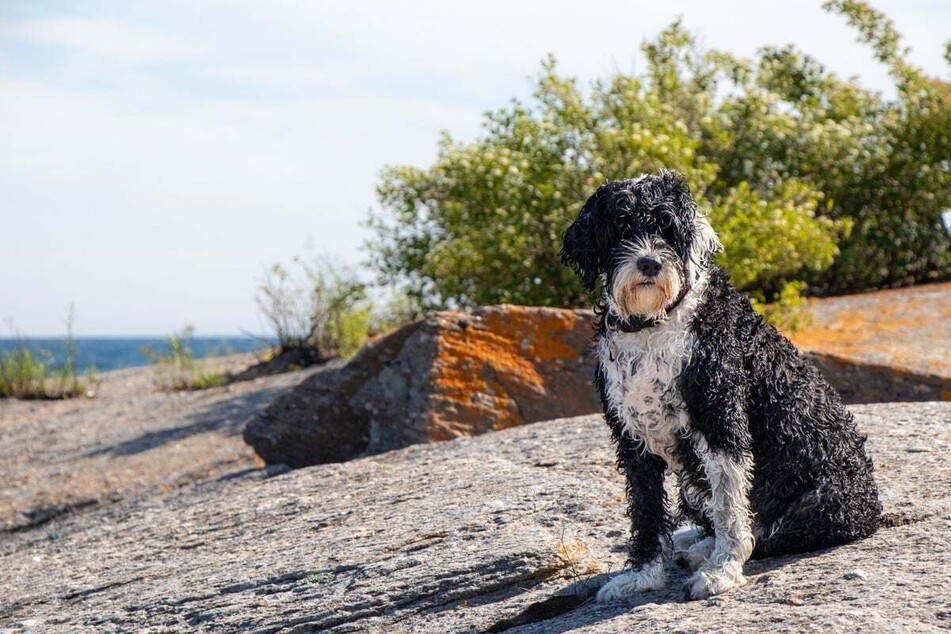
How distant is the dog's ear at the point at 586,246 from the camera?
4.84m

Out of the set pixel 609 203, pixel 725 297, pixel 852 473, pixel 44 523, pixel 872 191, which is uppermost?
pixel 872 191

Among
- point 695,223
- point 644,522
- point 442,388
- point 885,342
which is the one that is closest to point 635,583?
point 644,522

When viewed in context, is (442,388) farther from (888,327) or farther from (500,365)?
(888,327)

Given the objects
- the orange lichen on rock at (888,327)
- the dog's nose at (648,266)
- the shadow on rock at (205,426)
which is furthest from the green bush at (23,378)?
the dog's nose at (648,266)

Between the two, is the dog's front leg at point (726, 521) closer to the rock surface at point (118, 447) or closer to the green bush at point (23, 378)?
the rock surface at point (118, 447)

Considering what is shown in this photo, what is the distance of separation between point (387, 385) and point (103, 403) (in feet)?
26.6

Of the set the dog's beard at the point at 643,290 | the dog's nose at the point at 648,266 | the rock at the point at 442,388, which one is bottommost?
the rock at the point at 442,388

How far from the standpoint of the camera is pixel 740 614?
442 cm

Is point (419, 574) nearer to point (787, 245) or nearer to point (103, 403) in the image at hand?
point (787, 245)

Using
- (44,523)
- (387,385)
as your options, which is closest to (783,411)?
(387,385)

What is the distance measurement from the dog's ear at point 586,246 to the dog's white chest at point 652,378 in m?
0.32

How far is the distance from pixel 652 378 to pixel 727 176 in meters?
12.6

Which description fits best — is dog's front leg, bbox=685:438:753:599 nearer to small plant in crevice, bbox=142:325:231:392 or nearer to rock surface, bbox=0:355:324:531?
rock surface, bbox=0:355:324:531

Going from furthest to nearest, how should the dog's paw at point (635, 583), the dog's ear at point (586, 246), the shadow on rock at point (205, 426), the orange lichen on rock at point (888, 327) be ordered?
the shadow on rock at point (205, 426) → the orange lichen on rock at point (888, 327) → the dog's paw at point (635, 583) → the dog's ear at point (586, 246)
